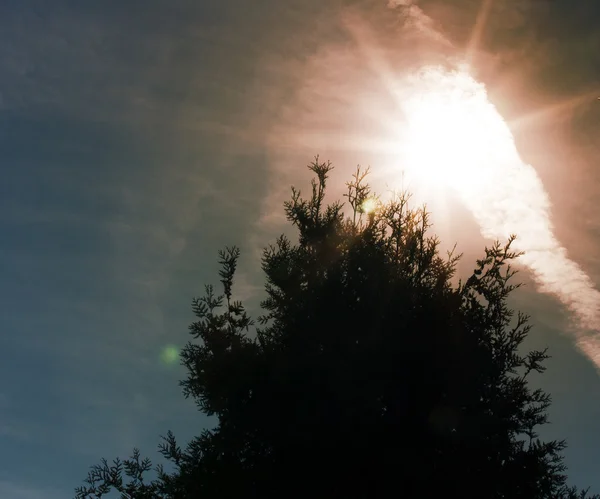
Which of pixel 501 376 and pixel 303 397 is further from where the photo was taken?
pixel 501 376

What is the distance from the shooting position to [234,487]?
907cm

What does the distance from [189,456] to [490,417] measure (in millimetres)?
5532

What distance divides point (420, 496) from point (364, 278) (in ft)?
13.6

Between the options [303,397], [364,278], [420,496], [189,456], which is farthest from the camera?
[364,278]

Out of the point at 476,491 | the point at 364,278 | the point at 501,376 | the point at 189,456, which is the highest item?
the point at 364,278

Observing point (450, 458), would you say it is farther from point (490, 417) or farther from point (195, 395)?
point (195, 395)

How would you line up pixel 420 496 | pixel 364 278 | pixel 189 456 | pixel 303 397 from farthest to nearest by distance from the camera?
pixel 364 278 < pixel 189 456 < pixel 303 397 < pixel 420 496

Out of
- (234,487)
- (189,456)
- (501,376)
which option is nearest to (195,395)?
(189,456)

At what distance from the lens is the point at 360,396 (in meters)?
9.17

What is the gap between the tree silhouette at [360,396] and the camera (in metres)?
9.09

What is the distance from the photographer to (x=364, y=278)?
11.0 m

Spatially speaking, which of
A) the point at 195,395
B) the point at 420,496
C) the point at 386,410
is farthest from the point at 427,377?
the point at 195,395

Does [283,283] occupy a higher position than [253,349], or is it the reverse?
[283,283]

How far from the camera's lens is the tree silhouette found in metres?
9.09
